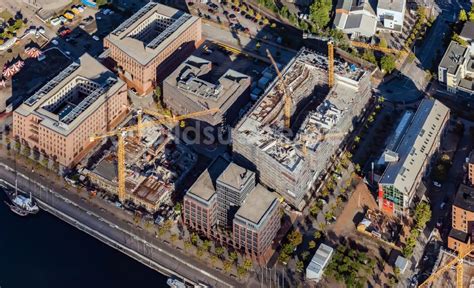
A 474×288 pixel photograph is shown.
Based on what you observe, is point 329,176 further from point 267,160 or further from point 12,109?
point 12,109

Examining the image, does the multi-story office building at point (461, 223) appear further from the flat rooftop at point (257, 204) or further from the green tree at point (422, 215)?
the flat rooftop at point (257, 204)

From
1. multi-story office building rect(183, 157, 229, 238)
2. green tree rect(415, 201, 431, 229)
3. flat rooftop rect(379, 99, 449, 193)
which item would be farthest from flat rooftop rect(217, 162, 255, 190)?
green tree rect(415, 201, 431, 229)

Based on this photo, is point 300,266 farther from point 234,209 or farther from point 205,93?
point 205,93

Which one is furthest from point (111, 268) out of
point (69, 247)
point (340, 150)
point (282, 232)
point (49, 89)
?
point (340, 150)

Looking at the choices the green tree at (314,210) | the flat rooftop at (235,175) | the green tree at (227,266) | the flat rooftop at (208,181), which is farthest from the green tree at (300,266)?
the flat rooftop at (208,181)

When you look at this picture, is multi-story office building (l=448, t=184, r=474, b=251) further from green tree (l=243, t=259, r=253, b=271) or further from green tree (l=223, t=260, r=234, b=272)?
green tree (l=223, t=260, r=234, b=272)

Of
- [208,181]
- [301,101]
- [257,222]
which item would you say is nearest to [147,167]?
[208,181]
